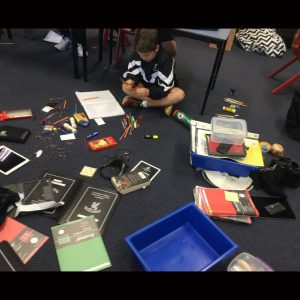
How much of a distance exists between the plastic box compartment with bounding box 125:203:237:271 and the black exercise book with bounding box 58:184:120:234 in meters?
0.25

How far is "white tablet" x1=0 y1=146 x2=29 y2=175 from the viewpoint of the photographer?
5.55 ft

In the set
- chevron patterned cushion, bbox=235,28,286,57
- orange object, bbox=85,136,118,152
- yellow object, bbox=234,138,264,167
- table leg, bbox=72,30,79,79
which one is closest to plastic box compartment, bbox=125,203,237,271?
yellow object, bbox=234,138,264,167

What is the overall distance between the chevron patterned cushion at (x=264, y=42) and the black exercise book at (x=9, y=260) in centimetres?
324

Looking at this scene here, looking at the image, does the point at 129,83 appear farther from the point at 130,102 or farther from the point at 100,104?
the point at 100,104

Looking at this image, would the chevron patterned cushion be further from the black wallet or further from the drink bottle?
the black wallet

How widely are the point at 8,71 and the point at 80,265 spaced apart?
1.92 m

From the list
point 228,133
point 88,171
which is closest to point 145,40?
point 228,133

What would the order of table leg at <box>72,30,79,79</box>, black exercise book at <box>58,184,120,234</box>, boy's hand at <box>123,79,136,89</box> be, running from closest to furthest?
1. black exercise book at <box>58,184,120,234</box>
2. boy's hand at <box>123,79,136,89</box>
3. table leg at <box>72,30,79,79</box>

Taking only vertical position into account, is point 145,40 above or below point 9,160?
above

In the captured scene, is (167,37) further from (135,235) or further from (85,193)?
(135,235)

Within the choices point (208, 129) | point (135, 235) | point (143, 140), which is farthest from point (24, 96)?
point (135, 235)

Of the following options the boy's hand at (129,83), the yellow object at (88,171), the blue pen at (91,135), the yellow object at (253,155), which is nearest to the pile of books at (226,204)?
the yellow object at (253,155)

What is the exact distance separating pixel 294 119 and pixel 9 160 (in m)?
1.93

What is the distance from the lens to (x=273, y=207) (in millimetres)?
1677
